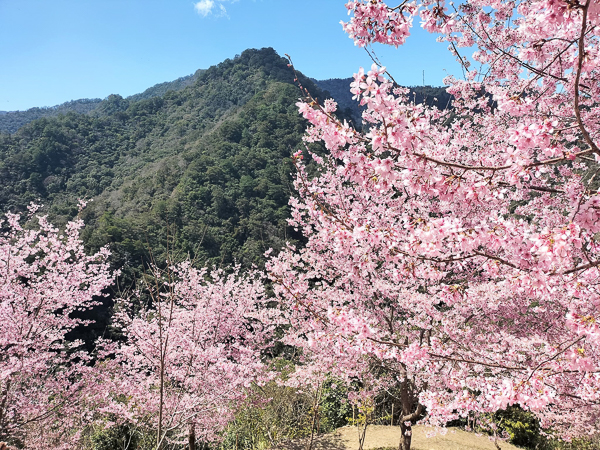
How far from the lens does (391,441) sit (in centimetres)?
747

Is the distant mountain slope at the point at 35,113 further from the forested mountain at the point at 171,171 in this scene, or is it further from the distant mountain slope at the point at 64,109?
the forested mountain at the point at 171,171

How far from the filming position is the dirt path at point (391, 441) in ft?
23.7

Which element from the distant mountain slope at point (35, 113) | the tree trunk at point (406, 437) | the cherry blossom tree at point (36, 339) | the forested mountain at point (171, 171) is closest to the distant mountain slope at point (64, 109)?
the distant mountain slope at point (35, 113)

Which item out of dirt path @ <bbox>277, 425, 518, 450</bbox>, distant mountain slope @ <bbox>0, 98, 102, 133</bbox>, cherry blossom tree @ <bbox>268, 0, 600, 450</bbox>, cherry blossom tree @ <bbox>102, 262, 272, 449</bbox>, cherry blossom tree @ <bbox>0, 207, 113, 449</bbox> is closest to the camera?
cherry blossom tree @ <bbox>268, 0, 600, 450</bbox>

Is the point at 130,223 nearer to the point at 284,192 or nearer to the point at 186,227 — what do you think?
the point at 186,227

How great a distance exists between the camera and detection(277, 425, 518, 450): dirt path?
722 cm

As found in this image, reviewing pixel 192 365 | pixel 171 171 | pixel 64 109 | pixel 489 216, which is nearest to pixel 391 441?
pixel 192 365

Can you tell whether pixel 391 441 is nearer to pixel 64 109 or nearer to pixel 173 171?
pixel 173 171

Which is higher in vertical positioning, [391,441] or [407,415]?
[407,415]

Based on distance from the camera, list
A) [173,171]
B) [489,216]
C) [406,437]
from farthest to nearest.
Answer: [173,171]
[406,437]
[489,216]

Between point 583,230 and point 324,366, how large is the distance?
5005 millimetres

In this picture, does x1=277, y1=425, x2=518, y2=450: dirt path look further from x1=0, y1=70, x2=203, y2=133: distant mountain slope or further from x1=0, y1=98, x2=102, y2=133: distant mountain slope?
x1=0, y1=98, x2=102, y2=133: distant mountain slope

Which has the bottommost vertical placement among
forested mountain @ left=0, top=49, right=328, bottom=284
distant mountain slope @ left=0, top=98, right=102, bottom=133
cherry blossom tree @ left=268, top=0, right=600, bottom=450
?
cherry blossom tree @ left=268, top=0, right=600, bottom=450

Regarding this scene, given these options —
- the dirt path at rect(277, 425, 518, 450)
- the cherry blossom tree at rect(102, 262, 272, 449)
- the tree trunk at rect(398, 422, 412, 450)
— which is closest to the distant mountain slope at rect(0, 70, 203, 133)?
the cherry blossom tree at rect(102, 262, 272, 449)
